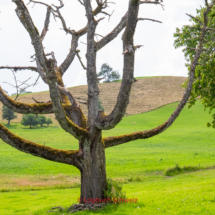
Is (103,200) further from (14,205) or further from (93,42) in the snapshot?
(14,205)

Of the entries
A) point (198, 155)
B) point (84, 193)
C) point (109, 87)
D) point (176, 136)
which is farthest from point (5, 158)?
point (109, 87)

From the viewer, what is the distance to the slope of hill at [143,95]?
315ft

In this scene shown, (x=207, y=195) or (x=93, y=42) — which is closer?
(x=93, y=42)

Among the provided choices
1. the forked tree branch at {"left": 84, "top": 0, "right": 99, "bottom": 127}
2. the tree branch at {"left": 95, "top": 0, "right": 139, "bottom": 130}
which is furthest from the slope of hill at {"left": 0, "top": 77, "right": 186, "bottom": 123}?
the tree branch at {"left": 95, "top": 0, "right": 139, "bottom": 130}

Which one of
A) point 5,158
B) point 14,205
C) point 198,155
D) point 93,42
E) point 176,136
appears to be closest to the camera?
point 93,42

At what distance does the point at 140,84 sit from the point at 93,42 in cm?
11470

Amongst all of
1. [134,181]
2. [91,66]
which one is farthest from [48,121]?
[91,66]

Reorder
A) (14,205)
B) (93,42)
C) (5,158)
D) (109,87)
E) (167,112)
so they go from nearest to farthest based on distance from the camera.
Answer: (93,42) < (14,205) < (5,158) < (167,112) < (109,87)

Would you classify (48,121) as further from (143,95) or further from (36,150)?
(36,150)

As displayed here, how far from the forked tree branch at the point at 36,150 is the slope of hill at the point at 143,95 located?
75831mm

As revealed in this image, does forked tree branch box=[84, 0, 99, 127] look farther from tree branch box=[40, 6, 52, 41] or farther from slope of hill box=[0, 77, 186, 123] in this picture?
slope of hill box=[0, 77, 186, 123]

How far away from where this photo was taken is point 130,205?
10.7 m

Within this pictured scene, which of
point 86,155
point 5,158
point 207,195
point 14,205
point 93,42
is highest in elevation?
point 93,42

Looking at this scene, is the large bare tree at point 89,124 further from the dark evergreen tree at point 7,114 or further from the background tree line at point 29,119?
the dark evergreen tree at point 7,114
